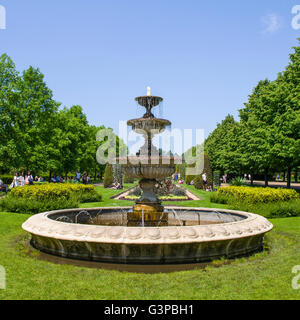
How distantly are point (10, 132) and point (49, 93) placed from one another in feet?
23.3

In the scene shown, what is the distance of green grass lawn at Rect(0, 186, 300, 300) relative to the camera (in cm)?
489

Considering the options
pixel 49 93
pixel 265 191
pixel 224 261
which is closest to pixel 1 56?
pixel 49 93

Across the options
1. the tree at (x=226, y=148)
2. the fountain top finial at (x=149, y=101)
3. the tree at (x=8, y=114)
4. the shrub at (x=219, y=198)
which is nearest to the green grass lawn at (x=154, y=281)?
the fountain top finial at (x=149, y=101)

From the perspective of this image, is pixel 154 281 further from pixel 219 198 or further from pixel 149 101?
pixel 219 198

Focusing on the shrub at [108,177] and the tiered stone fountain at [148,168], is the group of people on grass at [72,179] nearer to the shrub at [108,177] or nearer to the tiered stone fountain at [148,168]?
the shrub at [108,177]

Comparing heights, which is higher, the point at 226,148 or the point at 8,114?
the point at 8,114

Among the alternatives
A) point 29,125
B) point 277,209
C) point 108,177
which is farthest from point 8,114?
point 277,209

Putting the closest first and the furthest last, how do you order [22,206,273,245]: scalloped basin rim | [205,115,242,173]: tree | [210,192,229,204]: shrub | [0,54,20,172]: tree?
[22,206,273,245]: scalloped basin rim
[210,192,229,204]: shrub
[0,54,20,172]: tree
[205,115,242,173]: tree

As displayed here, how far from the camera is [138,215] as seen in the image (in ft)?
33.0

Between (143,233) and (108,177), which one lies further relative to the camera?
(108,177)

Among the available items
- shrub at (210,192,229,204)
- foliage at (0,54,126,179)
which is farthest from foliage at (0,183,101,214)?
foliage at (0,54,126,179)

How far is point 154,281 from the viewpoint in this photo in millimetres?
5523

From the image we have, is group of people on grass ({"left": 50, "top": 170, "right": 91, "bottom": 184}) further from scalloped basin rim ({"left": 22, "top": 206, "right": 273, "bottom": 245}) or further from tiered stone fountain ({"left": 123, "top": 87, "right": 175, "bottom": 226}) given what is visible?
scalloped basin rim ({"left": 22, "top": 206, "right": 273, "bottom": 245})
